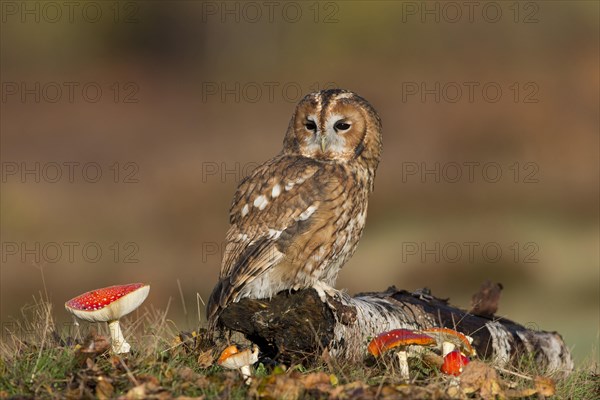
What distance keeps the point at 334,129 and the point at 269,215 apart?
0.84 metres

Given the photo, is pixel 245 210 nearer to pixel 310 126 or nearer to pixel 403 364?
pixel 310 126

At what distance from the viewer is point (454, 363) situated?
211 inches

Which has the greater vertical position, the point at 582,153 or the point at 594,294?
the point at 582,153

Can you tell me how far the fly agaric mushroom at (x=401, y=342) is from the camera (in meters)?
5.21

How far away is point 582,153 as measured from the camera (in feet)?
63.4

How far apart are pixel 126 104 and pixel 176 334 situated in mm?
16408

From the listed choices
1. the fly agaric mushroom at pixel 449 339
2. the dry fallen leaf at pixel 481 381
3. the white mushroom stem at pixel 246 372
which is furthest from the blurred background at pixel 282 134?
the white mushroom stem at pixel 246 372

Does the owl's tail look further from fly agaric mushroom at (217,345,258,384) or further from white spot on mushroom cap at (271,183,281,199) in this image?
fly agaric mushroom at (217,345,258,384)

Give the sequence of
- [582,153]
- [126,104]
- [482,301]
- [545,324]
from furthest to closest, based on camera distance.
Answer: [126,104], [582,153], [545,324], [482,301]

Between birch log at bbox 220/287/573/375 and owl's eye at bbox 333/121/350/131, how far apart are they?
4.00ft

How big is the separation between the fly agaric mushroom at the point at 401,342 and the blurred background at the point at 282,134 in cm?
370

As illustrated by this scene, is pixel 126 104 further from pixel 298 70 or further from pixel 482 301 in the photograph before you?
pixel 482 301

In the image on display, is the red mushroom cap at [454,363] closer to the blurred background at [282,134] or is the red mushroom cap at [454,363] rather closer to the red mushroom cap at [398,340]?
the red mushroom cap at [398,340]

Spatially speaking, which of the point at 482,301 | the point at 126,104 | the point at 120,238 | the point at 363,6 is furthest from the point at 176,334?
the point at 363,6
